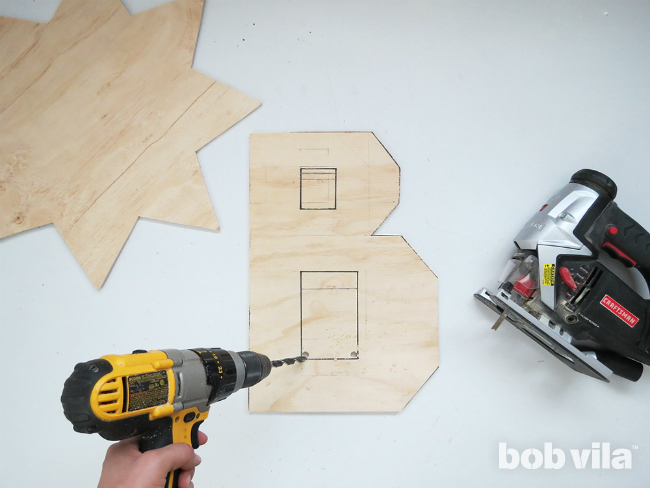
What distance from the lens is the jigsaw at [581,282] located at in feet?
3.79

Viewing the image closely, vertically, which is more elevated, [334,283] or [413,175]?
[413,175]

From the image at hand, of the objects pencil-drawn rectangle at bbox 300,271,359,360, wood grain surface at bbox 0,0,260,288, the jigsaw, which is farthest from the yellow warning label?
wood grain surface at bbox 0,0,260,288

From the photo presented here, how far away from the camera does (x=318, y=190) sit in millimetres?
1297

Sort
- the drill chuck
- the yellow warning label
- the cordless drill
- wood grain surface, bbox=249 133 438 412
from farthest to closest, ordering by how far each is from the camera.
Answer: wood grain surface, bbox=249 133 438 412 → the yellow warning label → the drill chuck → the cordless drill

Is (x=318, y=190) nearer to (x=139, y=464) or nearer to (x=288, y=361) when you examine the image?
(x=288, y=361)

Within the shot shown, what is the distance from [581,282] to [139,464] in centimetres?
125

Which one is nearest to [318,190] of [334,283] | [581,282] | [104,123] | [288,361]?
[334,283]

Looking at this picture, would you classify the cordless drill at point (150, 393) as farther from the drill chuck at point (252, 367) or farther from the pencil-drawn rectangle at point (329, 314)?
the pencil-drawn rectangle at point (329, 314)

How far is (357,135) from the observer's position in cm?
130

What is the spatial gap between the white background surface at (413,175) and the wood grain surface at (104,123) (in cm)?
6

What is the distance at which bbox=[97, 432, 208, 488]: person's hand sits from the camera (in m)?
0.77

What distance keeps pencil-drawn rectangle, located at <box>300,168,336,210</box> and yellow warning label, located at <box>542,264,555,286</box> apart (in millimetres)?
671

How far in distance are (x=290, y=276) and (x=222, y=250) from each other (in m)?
0.25

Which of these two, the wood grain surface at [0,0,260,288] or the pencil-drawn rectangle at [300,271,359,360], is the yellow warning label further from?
the wood grain surface at [0,0,260,288]
